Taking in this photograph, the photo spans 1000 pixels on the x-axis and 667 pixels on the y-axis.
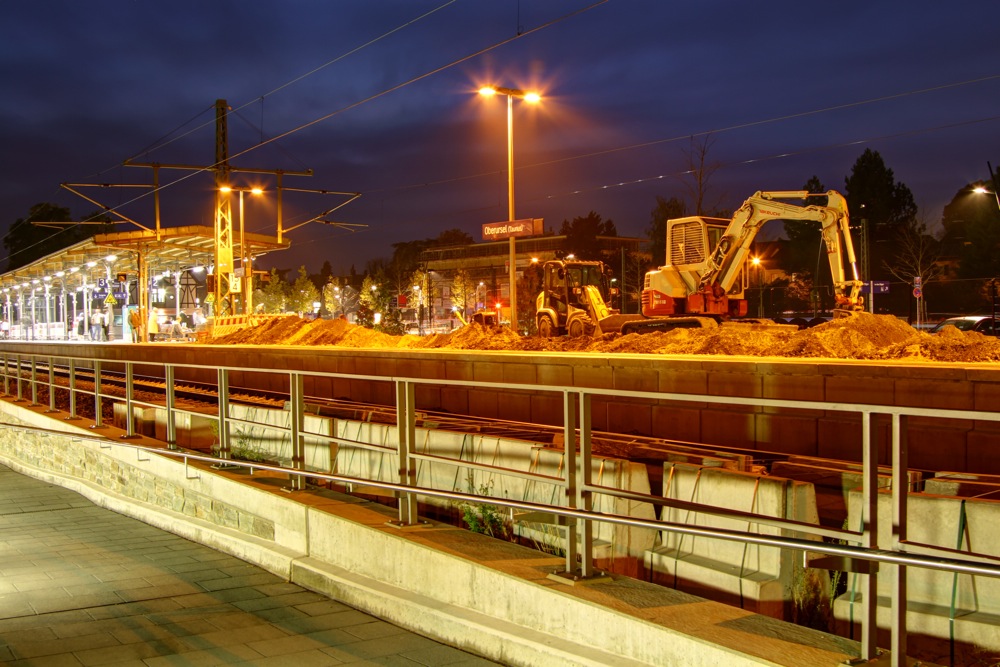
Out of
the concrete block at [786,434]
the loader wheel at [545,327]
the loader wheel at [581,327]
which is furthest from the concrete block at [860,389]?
the loader wheel at [545,327]

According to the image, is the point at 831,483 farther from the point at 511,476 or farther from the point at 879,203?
the point at 879,203

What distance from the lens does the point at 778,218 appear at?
20.3 metres

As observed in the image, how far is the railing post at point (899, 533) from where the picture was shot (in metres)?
3.55

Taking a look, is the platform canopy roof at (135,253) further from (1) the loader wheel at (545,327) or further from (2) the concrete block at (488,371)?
(2) the concrete block at (488,371)

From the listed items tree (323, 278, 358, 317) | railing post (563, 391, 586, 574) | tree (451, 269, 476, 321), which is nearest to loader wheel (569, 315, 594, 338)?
railing post (563, 391, 586, 574)

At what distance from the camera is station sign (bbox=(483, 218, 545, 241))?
24016 millimetres

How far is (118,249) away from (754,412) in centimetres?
4127

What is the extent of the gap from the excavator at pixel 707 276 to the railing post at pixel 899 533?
1535 cm

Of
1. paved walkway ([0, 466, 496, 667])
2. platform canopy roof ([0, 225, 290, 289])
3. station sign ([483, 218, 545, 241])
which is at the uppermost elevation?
platform canopy roof ([0, 225, 290, 289])

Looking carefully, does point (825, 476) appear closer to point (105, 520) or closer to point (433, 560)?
point (433, 560)

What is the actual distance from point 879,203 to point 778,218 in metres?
34.6

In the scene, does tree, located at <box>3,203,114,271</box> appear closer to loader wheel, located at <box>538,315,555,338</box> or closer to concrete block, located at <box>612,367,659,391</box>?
loader wheel, located at <box>538,315,555,338</box>

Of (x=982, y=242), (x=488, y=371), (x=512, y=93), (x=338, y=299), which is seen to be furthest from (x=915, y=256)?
(x=338, y=299)

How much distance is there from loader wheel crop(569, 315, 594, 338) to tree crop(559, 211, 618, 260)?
4565cm
